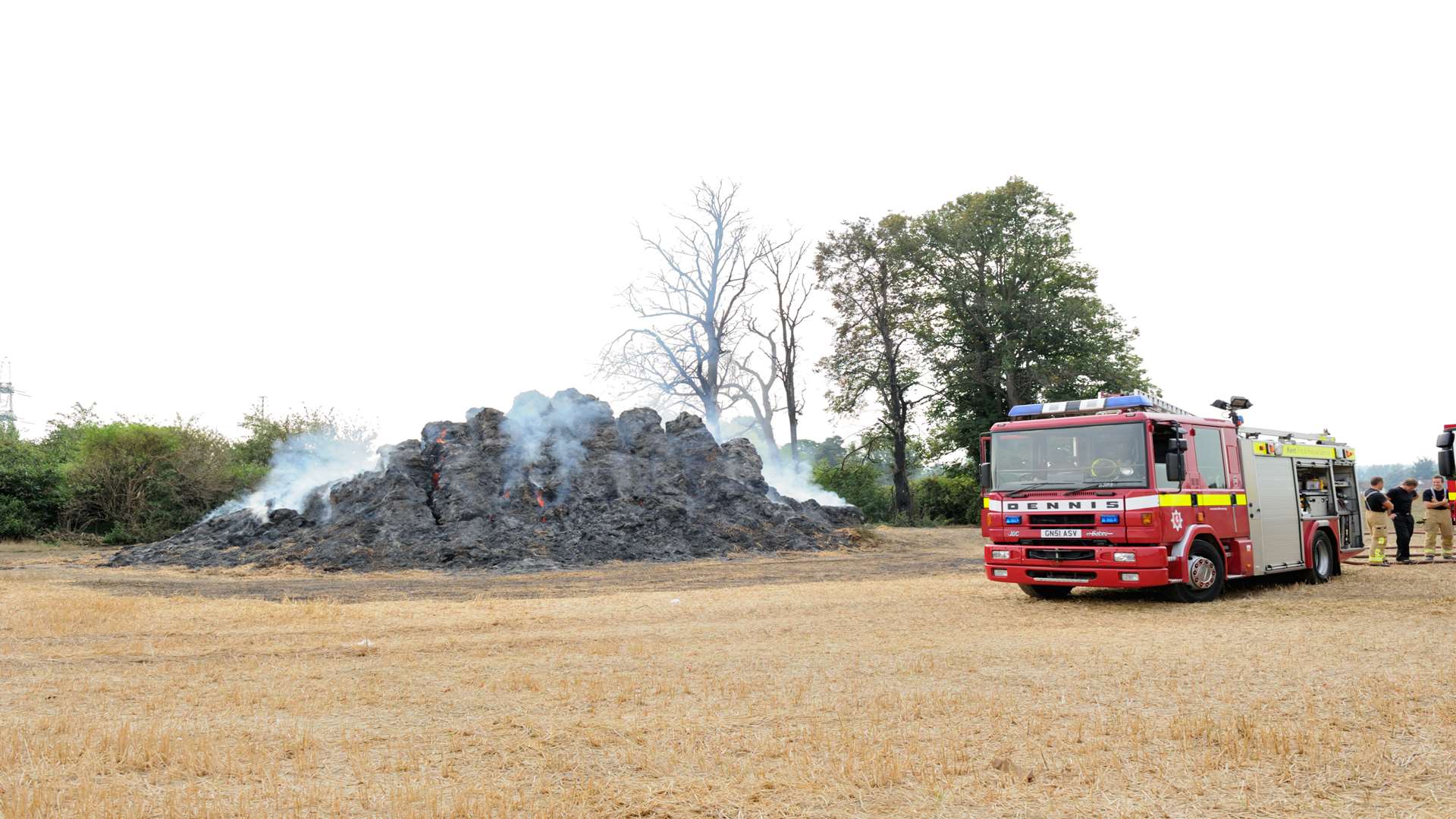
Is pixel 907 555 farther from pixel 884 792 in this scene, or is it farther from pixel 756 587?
pixel 884 792

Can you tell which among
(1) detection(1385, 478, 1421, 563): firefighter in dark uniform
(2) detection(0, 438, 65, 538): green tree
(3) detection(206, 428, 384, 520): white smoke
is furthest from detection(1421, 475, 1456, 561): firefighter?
(2) detection(0, 438, 65, 538): green tree

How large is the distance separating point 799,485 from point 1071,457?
90.1 feet

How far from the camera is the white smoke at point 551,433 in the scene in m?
28.7

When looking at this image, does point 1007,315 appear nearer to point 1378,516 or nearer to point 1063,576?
point 1378,516

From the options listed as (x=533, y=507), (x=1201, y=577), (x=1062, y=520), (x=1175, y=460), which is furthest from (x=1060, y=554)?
(x=533, y=507)

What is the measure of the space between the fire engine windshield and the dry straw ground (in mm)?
1776

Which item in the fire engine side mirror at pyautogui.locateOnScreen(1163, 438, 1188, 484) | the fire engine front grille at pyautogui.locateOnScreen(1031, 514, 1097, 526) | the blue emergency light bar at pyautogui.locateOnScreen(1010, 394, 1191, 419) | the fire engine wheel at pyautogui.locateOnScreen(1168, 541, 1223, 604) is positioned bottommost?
the fire engine wheel at pyautogui.locateOnScreen(1168, 541, 1223, 604)

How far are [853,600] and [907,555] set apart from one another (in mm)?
11747

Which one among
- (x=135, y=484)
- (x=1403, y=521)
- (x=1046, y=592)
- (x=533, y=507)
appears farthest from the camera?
(x=135, y=484)

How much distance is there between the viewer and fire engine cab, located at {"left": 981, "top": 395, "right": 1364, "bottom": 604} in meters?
12.8

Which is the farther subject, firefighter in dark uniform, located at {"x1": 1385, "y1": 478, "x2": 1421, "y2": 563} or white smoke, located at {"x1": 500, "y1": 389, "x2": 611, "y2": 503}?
white smoke, located at {"x1": 500, "y1": 389, "x2": 611, "y2": 503}

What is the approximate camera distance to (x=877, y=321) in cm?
4566

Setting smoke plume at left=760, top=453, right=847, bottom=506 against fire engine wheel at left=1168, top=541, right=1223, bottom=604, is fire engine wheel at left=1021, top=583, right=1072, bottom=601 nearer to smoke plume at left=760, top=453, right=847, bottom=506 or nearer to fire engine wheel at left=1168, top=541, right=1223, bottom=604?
fire engine wheel at left=1168, top=541, right=1223, bottom=604

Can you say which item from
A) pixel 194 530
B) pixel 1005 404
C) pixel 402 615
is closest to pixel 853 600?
pixel 402 615
